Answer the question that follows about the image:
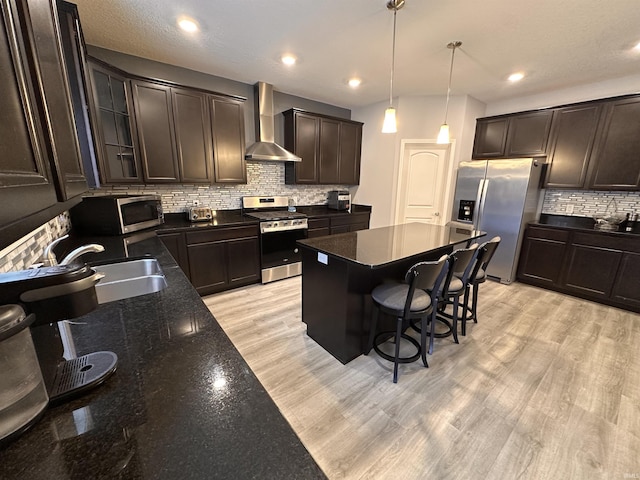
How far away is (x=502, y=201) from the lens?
3.60 meters

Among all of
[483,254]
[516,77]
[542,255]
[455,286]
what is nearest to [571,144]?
[516,77]

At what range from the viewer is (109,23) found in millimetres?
2184

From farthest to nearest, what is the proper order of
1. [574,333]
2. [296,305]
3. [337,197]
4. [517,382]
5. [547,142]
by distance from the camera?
[337,197] < [547,142] < [296,305] < [574,333] < [517,382]

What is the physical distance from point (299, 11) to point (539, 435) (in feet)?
11.0

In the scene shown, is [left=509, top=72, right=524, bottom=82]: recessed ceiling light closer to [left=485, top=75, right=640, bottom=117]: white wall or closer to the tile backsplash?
[left=485, top=75, right=640, bottom=117]: white wall

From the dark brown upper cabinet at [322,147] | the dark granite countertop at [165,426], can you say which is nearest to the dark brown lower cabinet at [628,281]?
the dark brown upper cabinet at [322,147]

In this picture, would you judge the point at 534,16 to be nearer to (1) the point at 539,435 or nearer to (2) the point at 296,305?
(1) the point at 539,435

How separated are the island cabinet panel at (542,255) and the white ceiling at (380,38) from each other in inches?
76.6

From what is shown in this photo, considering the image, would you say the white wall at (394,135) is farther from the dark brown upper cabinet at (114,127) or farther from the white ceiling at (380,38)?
the dark brown upper cabinet at (114,127)

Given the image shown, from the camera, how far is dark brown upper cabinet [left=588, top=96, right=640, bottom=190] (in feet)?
9.75

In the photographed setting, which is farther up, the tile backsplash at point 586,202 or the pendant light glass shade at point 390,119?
the pendant light glass shade at point 390,119

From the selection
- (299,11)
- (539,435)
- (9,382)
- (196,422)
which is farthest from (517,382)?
(299,11)

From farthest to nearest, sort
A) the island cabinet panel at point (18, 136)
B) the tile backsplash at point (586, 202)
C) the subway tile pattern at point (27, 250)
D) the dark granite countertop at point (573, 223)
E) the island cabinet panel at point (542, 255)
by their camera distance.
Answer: the island cabinet panel at point (542, 255) < the tile backsplash at point (586, 202) < the dark granite countertop at point (573, 223) < the subway tile pattern at point (27, 250) < the island cabinet panel at point (18, 136)

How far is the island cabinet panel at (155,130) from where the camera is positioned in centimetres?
271
